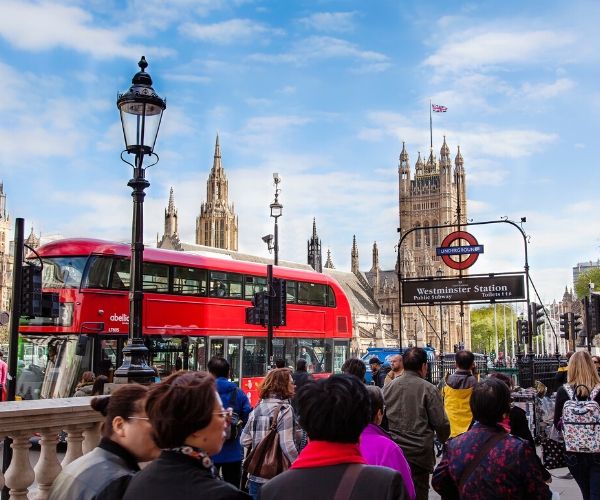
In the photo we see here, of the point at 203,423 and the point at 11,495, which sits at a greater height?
the point at 203,423

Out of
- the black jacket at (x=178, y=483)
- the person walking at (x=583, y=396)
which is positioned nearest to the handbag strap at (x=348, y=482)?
the black jacket at (x=178, y=483)

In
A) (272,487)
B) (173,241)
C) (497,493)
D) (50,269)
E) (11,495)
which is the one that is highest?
(173,241)

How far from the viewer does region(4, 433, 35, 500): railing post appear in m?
5.38

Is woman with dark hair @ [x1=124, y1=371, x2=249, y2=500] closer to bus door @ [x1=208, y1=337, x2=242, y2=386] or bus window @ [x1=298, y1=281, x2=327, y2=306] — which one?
bus door @ [x1=208, y1=337, x2=242, y2=386]

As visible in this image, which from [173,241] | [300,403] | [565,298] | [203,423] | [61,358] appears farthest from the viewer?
[565,298]

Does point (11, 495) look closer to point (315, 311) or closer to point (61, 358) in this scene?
point (61, 358)

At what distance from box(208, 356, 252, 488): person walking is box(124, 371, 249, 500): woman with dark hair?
4311mm

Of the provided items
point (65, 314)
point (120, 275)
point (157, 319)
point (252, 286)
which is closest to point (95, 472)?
point (65, 314)

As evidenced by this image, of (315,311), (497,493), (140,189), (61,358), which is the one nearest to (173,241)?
(315,311)

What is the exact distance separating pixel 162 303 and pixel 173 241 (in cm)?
6270

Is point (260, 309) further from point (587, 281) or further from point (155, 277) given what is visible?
point (587, 281)

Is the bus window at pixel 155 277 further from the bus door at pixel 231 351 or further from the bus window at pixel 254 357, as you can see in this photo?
the bus window at pixel 254 357

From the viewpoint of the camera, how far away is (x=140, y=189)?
29.0ft

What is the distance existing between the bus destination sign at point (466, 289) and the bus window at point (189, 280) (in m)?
5.52
